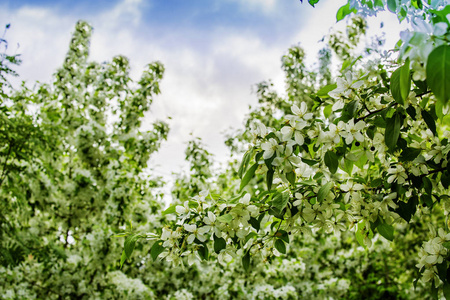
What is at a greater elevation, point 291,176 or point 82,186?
point 82,186

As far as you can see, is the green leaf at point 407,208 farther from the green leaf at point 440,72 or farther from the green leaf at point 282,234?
the green leaf at point 440,72

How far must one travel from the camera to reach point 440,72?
79cm

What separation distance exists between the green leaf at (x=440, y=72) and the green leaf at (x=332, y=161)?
60cm

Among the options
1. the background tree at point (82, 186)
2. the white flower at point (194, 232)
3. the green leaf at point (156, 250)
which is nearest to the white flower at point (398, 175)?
the white flower at point (194, 232)

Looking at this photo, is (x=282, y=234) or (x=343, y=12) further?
(x=343, y=12)

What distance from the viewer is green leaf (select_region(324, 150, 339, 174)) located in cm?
137

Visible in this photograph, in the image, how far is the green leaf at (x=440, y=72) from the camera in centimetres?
78

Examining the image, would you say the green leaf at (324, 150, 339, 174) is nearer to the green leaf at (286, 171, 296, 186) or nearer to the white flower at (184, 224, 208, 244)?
the green leaf at (286, 171, 296, 186)

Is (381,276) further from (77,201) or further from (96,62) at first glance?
(96,62)

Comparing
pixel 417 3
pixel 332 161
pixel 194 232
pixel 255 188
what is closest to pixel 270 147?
pixel 332 161

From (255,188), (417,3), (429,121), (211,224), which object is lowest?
(211,224)

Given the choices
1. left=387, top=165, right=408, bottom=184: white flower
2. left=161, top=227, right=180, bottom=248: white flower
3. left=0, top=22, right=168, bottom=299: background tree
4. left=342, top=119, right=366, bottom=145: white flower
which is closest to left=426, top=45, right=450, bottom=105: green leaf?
left=342, top=119, right=366, bottom=145: white flower

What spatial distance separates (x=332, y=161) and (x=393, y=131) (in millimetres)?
243

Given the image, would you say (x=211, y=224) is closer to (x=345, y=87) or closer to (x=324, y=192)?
(x=324, y=192)
